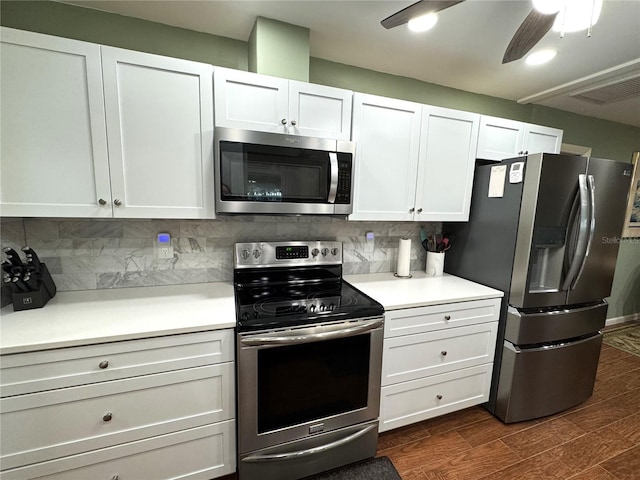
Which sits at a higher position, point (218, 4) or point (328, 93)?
point (218, 4)

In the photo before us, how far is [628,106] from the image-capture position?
2793mm

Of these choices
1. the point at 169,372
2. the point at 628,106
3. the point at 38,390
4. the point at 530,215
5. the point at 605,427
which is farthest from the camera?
the point at 628,106

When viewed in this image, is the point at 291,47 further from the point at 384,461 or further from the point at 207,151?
the point at 384,461

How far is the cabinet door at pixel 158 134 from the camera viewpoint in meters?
1.34

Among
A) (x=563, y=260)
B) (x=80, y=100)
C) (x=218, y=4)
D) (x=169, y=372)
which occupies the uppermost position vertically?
(x=218, y=4)

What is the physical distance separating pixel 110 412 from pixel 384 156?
1962 mm

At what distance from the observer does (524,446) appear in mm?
1788

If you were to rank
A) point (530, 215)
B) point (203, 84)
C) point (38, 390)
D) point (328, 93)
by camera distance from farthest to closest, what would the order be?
point (530, 215), point (328, 93), point (203, 84), point (38, 390)

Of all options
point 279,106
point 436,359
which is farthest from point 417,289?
point 279,106

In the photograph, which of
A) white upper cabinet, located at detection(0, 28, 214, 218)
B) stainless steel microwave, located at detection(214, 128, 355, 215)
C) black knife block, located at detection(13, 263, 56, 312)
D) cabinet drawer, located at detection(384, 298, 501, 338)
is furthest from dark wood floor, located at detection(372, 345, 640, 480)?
black knife block, located at detection(13, 263, 56, 312)

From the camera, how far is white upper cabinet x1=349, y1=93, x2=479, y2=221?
1793 mm

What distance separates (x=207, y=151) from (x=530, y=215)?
6.42 feet

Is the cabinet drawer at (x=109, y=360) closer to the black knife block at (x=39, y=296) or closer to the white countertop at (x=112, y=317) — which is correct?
the white countertop at (x=112, y=317)

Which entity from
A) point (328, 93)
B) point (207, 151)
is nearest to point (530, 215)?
point (328, 93)
